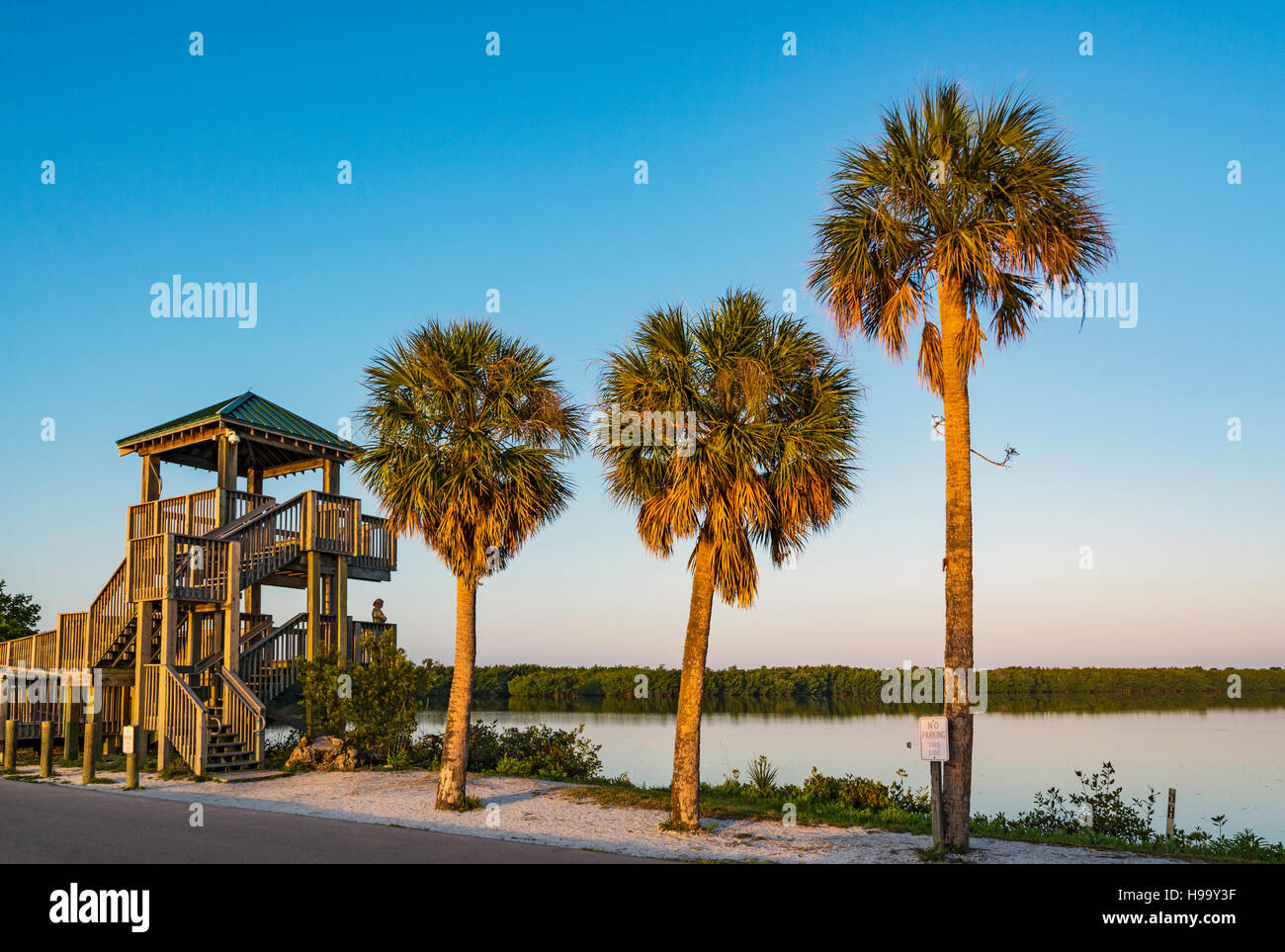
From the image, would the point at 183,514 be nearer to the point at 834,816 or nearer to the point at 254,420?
the point at 254,420

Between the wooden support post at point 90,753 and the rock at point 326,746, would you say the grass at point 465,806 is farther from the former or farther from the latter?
the wooden support post at point 90,753

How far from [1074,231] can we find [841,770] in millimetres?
23225

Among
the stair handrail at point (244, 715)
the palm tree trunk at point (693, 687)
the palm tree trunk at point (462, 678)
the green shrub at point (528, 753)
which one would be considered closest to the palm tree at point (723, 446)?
the palm tree trunk at point (693, 687)

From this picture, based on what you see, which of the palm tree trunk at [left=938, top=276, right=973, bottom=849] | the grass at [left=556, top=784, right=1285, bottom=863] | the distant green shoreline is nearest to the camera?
the palm tree trunk at [left=938, top=276, right=973, bottom=849]

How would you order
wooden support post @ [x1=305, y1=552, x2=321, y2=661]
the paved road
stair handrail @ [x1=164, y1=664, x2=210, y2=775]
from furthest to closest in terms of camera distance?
wooden support post @ [x1=305, y1=552, x2=321, y2=661]
stair handrail @ [x1=164, y1=664, x2=210, y2=775]
the paved road

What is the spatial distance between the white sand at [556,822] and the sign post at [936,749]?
0.50 m

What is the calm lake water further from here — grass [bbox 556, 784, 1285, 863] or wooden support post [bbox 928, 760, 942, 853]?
wooden support post [bbox 928, 760, 942, 853]

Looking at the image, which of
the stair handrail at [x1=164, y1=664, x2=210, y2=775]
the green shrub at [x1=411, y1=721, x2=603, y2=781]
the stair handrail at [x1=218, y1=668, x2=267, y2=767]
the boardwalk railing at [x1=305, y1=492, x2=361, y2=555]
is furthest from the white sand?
the boardwalk railing at [x1=305, y1=492, x2=361, y2=555]

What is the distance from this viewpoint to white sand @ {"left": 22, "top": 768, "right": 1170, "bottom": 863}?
40.9ft

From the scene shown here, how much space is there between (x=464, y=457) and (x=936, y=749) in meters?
8.42

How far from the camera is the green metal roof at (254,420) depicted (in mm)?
23297

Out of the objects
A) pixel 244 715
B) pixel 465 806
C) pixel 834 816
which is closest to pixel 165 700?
pixel 244 715

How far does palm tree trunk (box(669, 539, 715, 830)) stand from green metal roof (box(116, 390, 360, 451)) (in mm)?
12786

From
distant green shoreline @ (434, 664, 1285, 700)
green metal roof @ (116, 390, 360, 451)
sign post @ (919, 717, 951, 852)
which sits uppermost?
green metal roof @ (116, 390, 360, 451)
